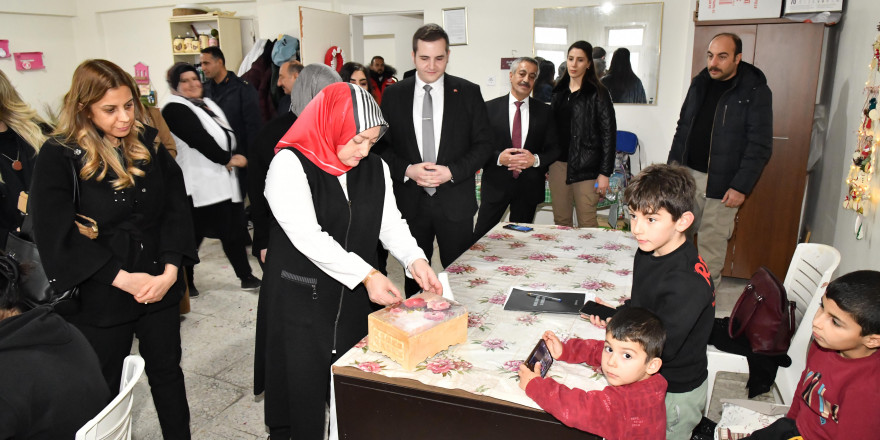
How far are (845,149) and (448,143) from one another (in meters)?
2.33

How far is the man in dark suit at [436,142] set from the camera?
287 cm

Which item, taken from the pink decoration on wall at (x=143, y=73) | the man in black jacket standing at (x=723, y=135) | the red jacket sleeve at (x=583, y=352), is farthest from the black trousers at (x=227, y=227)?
the pink decoration on wall at (x=143, y=73)

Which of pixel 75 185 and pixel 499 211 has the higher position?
pixel 75 185

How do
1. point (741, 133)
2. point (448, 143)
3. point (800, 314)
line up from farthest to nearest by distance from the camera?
point (741, 133) → point (448, 143) → point (800, 314)

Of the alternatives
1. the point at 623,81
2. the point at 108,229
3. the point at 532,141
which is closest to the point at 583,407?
the point at 108,229

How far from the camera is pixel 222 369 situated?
2.95m

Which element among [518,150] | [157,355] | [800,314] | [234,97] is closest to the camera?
[157,355]

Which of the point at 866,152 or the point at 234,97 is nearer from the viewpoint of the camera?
the point at 866,152

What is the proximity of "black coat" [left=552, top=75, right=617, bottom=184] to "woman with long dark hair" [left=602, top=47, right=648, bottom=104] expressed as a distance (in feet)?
4.54

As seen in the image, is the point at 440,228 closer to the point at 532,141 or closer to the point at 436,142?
the point at 436,142

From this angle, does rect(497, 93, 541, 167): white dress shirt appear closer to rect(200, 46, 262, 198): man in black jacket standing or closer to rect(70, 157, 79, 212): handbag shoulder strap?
rect(200, 46, 262, 198): man in black jacket standing

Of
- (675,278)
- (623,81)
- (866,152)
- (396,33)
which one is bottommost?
(675,278)

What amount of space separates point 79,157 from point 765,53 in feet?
12.9

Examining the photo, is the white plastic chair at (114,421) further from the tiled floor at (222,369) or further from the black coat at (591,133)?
the black coat at (591,133)
